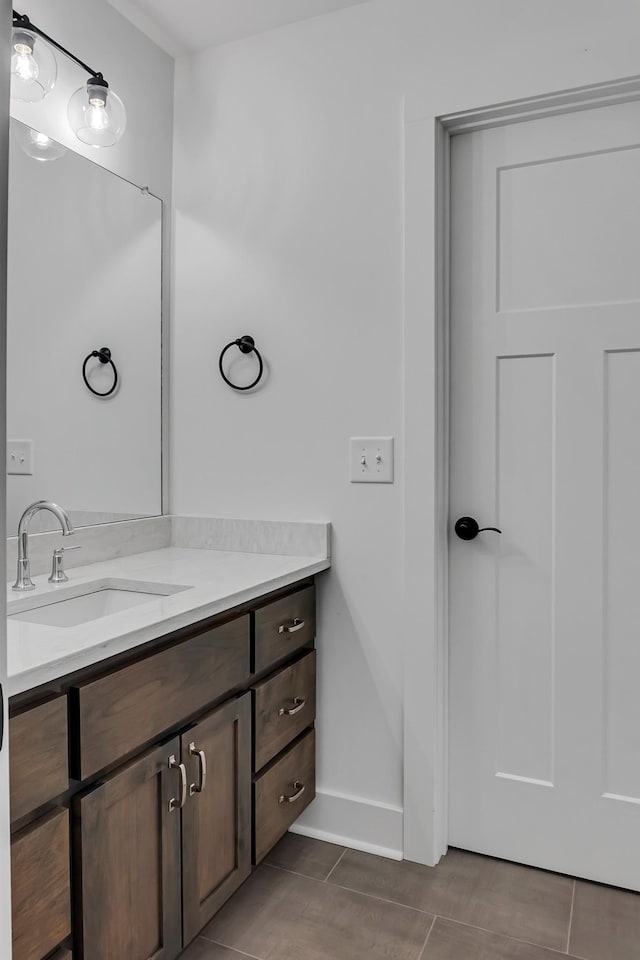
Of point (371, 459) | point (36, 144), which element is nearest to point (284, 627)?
point (371, 459)

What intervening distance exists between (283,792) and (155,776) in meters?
0.61

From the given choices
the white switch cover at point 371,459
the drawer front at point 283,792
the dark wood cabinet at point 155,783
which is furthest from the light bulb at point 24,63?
the drawer front at point 283,792

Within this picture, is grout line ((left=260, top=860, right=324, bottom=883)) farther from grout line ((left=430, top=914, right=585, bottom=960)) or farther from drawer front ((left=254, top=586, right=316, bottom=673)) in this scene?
drawer front ((left=254, top=586, right=316, bottom=673))

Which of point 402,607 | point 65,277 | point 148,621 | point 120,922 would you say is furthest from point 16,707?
point 65,277

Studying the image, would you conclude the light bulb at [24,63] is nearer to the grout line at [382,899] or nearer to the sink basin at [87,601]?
the sink basin at [87,601]

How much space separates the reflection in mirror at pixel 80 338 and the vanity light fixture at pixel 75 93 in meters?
0.09

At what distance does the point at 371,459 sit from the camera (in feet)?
6.45

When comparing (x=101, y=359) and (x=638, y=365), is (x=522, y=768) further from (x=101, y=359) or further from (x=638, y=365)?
(x=101, y=359)

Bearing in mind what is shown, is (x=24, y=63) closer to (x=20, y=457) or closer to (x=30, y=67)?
(x=30, y=67)

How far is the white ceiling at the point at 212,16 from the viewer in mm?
1964

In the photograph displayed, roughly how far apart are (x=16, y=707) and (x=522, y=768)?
1412mm

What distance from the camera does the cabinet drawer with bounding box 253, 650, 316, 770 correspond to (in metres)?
1.70

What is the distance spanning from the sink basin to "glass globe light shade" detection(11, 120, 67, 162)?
1124 millimetres

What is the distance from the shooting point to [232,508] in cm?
218
